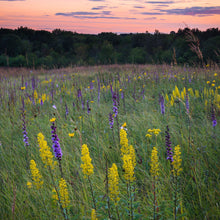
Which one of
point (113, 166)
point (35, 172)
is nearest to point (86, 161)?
point (113, 166)

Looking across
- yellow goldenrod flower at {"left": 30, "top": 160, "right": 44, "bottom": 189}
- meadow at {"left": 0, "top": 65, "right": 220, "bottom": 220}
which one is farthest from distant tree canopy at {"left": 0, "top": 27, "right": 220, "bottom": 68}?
yellow goldenrod flower at {"left": 30, "top": 160, "right": 44, "bottom": 189}

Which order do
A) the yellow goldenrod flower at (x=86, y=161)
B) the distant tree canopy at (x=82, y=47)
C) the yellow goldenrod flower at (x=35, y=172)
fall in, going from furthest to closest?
the distant tree canopy at (x=82, y=47) < the yellow goldenrod flower at (x=35, y=172) < the yellow goldenrod flower at (x=86, y=161)

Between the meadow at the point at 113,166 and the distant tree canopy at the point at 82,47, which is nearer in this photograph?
the meadow at the point at 113,166

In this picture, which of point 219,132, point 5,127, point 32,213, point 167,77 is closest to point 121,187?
point 32,213

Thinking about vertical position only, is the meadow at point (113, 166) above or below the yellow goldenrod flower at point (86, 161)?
below

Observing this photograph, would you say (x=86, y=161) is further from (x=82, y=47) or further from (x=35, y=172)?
(x=82, y=47)

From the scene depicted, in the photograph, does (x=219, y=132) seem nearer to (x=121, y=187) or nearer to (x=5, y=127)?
(x=121, y=187)

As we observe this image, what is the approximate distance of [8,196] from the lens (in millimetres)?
2066

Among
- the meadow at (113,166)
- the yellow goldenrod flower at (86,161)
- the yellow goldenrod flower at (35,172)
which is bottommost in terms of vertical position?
the meadow at (113,166)

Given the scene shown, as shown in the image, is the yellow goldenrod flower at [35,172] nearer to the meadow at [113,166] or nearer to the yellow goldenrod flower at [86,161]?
the meadow at [113,166]

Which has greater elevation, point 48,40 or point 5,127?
point 48,40

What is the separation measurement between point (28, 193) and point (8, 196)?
0.64 feet

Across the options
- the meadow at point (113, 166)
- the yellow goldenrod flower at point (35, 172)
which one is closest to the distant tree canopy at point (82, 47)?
the meadow at point (113, 166)

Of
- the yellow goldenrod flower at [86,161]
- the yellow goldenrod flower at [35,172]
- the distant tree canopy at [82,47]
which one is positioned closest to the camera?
the yellow goldenrod flower at [86,161]
